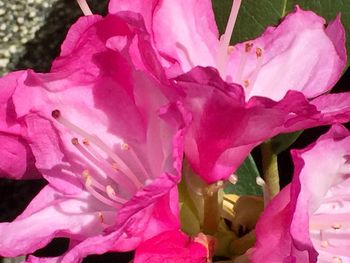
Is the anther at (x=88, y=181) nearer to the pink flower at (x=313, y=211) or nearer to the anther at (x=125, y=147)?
the anther at (x=125, y=147)

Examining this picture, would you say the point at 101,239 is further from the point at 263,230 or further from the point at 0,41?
the point at 0,41

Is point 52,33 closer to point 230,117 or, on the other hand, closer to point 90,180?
point 90,180

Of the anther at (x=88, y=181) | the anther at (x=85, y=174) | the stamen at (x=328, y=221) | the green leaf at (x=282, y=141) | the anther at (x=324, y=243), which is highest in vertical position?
the anther at (x=85, y=174)

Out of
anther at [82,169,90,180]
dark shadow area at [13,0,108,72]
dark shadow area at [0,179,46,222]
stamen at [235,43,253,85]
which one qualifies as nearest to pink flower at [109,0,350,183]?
stamen at [235,43,253,85]

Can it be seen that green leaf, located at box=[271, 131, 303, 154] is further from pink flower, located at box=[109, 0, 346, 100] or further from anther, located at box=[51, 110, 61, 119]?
anther, located at box=[51, 110, 61, 119]

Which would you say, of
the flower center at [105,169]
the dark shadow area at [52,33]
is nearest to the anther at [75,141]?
the flower center at [105,169]

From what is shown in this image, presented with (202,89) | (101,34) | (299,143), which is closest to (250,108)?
(202,89)

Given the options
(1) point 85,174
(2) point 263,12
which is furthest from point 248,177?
(1) point 85,174
